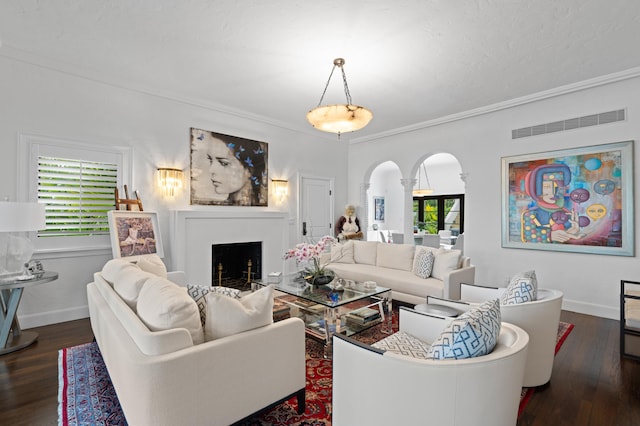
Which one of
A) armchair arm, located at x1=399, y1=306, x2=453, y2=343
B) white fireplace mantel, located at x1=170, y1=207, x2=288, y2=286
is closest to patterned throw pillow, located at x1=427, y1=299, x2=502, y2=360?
armchair arm, located at x1=399, y1=306, x2=453, y2=343

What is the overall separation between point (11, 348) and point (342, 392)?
318 cm

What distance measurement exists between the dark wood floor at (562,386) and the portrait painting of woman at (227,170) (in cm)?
239

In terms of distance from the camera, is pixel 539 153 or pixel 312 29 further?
pixel 539 153

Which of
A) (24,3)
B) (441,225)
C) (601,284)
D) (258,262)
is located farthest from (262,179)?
(441,225)

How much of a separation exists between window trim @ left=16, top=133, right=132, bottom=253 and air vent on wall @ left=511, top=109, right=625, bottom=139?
552cm

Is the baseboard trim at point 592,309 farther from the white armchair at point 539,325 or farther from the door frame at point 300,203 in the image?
the door frame at point 300,203

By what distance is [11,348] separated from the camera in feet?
9.26

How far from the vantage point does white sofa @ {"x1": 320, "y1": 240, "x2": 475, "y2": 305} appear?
12.2 ft

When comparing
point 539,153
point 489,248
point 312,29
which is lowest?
point 489,248

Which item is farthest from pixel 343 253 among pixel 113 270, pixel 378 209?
pixel 378 209

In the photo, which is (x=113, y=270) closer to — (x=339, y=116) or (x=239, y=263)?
(x=339, y=116)

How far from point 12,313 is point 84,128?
2133 millimetres

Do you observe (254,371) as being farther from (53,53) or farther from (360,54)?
(53,53)

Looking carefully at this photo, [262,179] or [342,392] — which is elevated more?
[262,179]
